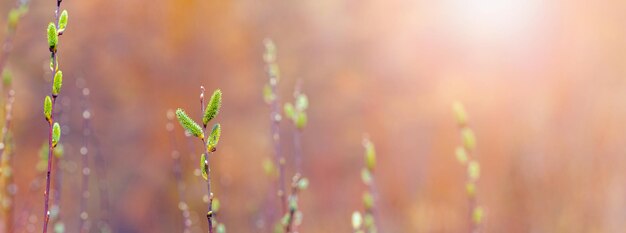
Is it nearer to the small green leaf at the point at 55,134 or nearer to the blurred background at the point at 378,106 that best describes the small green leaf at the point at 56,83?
the small green leaf at the point at 55,134

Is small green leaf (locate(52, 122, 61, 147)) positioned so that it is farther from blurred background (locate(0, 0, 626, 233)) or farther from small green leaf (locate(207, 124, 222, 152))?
blurred background (locate(0, 0, 626, 233))

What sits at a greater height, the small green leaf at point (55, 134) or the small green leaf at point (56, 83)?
the small green leaf at point (56, 83)

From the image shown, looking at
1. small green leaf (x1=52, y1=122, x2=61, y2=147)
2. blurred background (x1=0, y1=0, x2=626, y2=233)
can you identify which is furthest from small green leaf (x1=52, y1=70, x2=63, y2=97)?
blurred background (x1=0, y1=0, x2=626, y2=233)

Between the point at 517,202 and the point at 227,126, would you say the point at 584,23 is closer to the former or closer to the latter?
the point at 517,202

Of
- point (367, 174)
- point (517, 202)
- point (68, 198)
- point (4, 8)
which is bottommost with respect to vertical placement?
point (367, 174)

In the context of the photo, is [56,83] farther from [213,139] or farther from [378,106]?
[378,106]

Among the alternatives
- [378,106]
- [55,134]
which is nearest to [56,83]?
[55,134]

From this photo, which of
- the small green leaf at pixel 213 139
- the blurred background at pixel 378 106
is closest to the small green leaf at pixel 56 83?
the small green leaf at pixel 213 139

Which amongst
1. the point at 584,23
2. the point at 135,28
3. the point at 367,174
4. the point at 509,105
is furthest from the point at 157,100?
the point at 584,23
